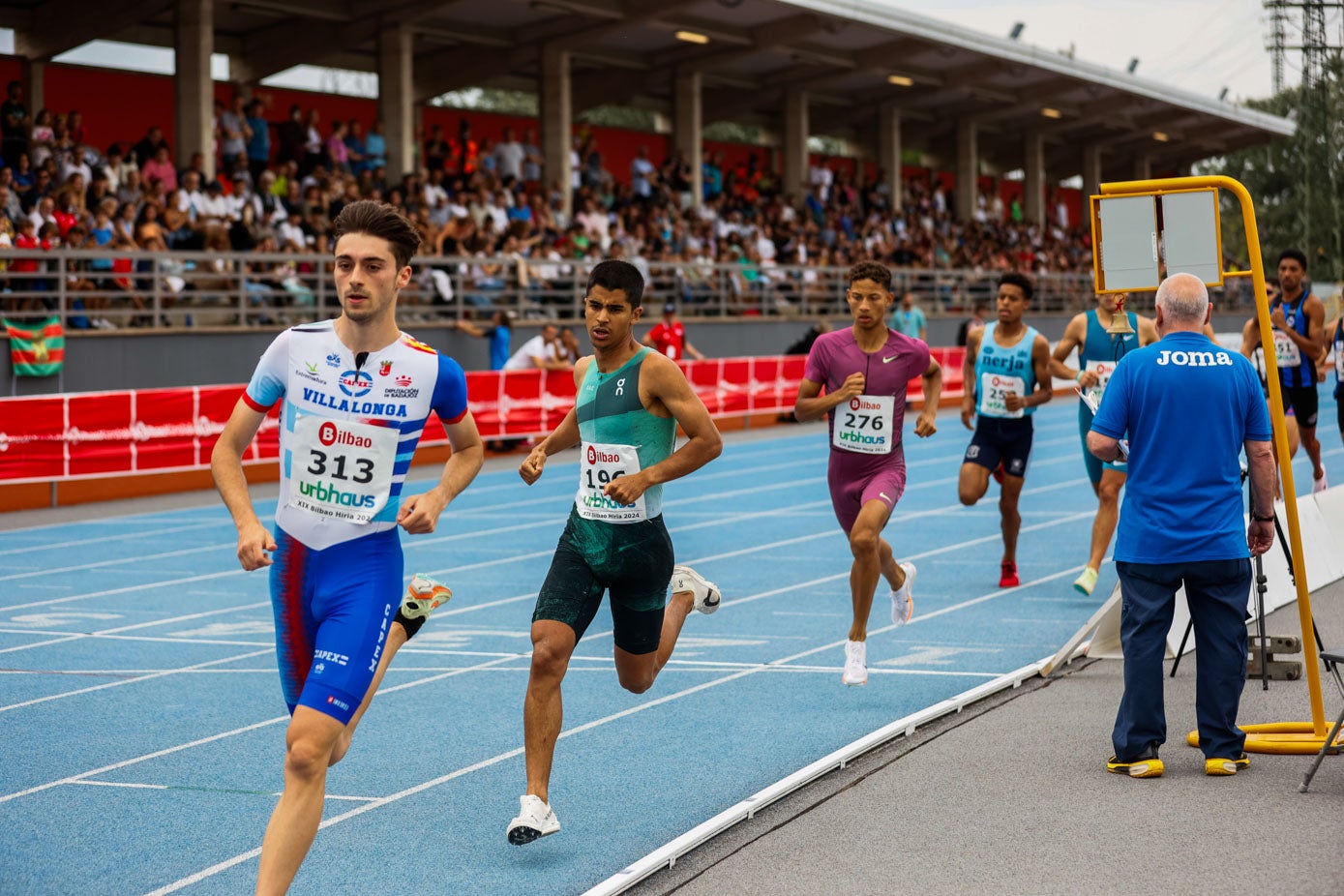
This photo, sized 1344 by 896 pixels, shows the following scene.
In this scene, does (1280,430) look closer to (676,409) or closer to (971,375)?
(676,409)

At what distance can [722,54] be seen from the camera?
127ft

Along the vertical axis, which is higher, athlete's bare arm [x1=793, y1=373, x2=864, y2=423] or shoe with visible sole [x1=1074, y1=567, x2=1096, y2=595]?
athlete's bare arm [x1=793, y1=373, x2=864, y2=423]

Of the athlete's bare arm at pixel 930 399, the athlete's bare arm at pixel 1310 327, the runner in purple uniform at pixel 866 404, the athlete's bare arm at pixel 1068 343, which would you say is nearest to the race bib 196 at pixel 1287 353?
the athlete's bare arm at pixel 1310 327

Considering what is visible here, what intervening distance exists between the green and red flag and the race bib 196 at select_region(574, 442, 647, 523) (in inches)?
576

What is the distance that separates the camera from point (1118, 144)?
6062 centimetres

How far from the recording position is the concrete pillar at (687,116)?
38.7m

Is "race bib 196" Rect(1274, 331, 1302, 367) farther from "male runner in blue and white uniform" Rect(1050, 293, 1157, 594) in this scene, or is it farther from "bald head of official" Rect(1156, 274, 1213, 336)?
"bald head of official" Rect(1156, 274, 1213, 336)

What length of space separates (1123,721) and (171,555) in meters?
9.70

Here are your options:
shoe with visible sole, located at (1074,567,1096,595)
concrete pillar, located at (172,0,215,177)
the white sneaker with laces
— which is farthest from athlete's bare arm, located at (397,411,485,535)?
concrete pillar, located at (172,0,215,177)

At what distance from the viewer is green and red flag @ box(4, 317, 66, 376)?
19406mm

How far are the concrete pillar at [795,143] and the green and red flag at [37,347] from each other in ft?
79.4

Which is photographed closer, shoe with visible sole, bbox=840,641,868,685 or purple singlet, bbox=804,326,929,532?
shoe with visible sole, bbox=840,641,868,685

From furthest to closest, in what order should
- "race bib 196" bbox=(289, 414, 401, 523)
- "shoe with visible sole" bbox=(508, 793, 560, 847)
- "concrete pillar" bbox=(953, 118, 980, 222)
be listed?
1. "concrete pillar" bbox=(953, 118, 980, 222)
2. "shoe with visible sole" bbox=(508, 793, 560, 847)
3. "race bib 196" bbox=(289, 414, 401, 523)

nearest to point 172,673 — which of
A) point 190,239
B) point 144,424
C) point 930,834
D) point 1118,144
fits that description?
point 930,834
